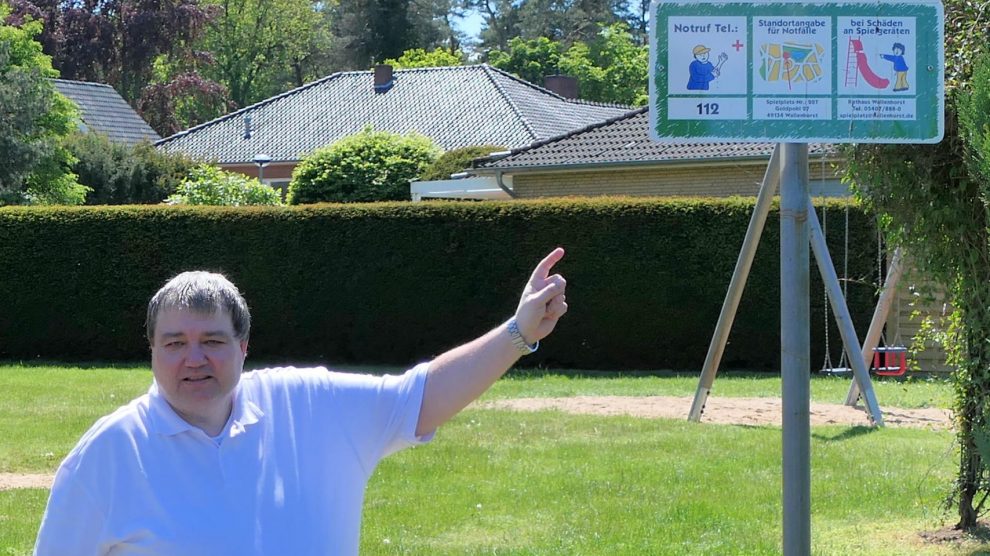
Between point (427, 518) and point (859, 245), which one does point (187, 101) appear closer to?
point (859, 245)

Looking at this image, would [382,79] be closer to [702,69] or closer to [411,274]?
[411,274]

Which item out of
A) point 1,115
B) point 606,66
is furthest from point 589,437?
point 606,66

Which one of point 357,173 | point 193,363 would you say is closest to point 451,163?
point 357,173

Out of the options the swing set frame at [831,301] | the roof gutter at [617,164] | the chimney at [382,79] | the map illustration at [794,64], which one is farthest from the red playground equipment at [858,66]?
the chimney at [382,79]

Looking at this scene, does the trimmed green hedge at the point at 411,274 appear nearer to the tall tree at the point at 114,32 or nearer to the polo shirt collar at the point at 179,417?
the polo shirt collar at the point at 179,417

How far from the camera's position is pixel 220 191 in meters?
24.7

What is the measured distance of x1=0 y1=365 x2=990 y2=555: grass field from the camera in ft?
22.7

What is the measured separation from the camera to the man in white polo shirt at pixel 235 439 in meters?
2.88

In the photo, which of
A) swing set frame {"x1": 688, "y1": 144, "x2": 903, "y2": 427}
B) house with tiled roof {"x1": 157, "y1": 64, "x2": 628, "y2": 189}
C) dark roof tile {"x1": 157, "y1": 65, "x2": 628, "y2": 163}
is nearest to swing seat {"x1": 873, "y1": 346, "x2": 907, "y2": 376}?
swing set frame {"x1": 688, "y1": 144, "x2": 903, "y2": 427}

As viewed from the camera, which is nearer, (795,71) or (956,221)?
(795,71)

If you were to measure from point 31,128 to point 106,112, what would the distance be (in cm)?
1707

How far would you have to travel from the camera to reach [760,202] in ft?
34.0

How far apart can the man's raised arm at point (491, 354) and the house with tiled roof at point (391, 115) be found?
33177 millimetres

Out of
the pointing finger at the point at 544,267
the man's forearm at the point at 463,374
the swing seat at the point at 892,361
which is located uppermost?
the pointing finger at the point at 544,267
